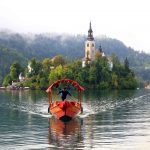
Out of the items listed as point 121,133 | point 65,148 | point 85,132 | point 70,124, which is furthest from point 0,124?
point 65,148

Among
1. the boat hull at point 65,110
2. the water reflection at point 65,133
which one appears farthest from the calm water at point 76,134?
the boat hull at point 65,110

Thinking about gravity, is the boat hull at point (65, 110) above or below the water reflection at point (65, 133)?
above

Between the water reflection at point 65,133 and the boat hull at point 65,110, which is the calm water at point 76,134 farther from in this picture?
the boat hull at point 65,110

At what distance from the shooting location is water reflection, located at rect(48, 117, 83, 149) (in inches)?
1656

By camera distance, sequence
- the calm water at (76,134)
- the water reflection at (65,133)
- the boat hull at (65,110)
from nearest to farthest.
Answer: the calm water at (76,134) < the water reflection at (65,133) < the boat hull at (65,110)

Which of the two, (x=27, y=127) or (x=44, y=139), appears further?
(x=27, y=127)

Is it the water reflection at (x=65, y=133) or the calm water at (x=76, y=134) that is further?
the water reflection at (x=65, y=133)

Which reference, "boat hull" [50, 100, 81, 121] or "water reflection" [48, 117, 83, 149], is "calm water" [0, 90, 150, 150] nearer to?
"water reflection" [48, 117, 83, 149]

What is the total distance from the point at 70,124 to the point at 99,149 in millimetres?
20108

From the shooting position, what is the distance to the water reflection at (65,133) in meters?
42.1

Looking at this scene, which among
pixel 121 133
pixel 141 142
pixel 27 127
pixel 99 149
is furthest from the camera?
pixel 27 127

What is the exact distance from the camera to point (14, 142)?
43.3 metres

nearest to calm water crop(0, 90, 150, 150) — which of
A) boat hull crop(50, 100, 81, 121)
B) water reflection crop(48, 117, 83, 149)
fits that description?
water reflection crop(48, 117, 83, 149)

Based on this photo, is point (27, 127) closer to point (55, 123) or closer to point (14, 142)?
point (55, 123)
